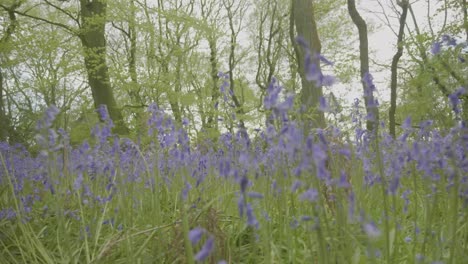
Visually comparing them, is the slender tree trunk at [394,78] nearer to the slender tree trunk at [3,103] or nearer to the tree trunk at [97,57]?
the tree trunk at [97,57]

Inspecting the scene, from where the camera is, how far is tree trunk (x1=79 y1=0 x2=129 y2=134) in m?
11.8

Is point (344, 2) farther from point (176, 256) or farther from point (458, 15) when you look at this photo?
point (176, 256)

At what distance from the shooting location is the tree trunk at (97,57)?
38.9ft

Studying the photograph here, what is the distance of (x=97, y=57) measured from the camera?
38.4 feet

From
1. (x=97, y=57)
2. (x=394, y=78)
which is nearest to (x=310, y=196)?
(x=97, y=57)

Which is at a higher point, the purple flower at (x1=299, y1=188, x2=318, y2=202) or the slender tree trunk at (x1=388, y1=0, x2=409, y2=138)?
the slender tree trunk at (x1=388, y1=0, x2=409, y2=138)

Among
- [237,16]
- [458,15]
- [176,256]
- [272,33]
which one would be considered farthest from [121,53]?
[176,256]

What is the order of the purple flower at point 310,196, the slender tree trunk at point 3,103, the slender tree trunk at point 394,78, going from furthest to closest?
the slender tree trunk at point 394,78, the slender tree trunk at point 3,103, the purple flower at point 310,196

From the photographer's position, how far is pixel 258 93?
Answer: 22922mm

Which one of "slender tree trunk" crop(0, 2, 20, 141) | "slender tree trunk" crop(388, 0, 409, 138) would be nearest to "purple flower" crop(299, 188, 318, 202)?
"slender tree trunk" crop(0, 2, 20, 141)

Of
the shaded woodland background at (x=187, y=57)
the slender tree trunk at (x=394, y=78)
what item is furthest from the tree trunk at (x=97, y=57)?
the slender tree trunk at (x=394, y=78)

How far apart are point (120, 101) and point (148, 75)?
35.5ft

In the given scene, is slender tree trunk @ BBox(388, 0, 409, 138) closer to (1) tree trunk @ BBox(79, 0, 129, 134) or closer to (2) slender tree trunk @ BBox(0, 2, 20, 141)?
(1) tree trunk @ BBox(79, 0, 129, 134)

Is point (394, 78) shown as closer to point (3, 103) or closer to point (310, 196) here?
point (3, 103)
